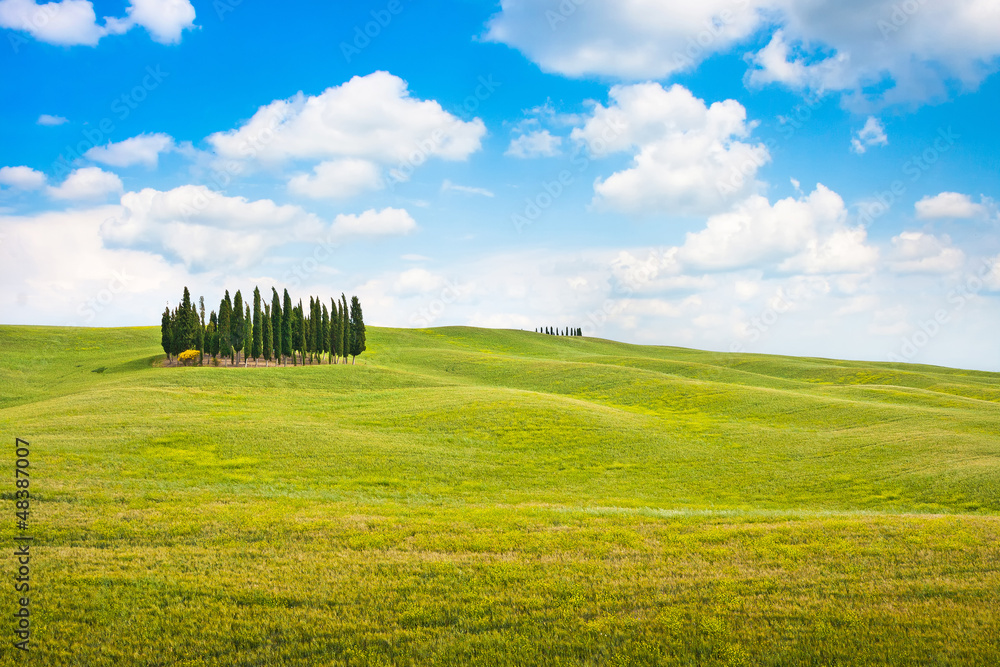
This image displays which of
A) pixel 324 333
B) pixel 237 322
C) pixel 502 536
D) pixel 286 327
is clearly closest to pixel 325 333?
pixel 324 333

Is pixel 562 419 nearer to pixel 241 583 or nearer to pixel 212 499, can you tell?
pixel 212 499

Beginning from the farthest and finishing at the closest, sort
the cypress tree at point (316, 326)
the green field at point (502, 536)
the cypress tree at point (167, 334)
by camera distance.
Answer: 1. the cypress tree at point (316, 326)
2. the cypress tree at point (167, 334)
3. the green field at point (502, 536)

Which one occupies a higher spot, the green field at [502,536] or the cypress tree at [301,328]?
the cypress tree at [301,328]

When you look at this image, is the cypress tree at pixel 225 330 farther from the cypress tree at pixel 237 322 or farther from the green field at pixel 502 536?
the green field at pixel 502 536

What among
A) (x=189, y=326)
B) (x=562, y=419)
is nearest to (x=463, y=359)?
(x=189, y=326)

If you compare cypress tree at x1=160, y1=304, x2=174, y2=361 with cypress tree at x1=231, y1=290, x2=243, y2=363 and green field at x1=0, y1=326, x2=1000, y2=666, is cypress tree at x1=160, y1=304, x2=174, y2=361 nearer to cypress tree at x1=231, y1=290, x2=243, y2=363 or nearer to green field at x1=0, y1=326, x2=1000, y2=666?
cypress tree at x1=231, y1=290, x2=243, y2=363

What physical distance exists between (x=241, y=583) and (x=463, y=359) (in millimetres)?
85875

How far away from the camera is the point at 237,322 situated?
279ft

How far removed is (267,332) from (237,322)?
4.36m

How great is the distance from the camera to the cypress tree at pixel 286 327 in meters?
88.8

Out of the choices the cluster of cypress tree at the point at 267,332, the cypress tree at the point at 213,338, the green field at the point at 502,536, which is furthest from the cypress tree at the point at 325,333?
the green field at the point at 502,536

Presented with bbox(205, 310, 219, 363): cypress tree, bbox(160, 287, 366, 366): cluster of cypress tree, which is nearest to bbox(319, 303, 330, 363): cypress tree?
bbox(160, 287, 366, 366): cluster of cypress tree

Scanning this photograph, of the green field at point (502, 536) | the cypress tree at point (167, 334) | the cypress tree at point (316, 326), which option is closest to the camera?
the green field at point (502, 536)

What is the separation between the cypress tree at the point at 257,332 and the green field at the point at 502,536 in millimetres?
39913
